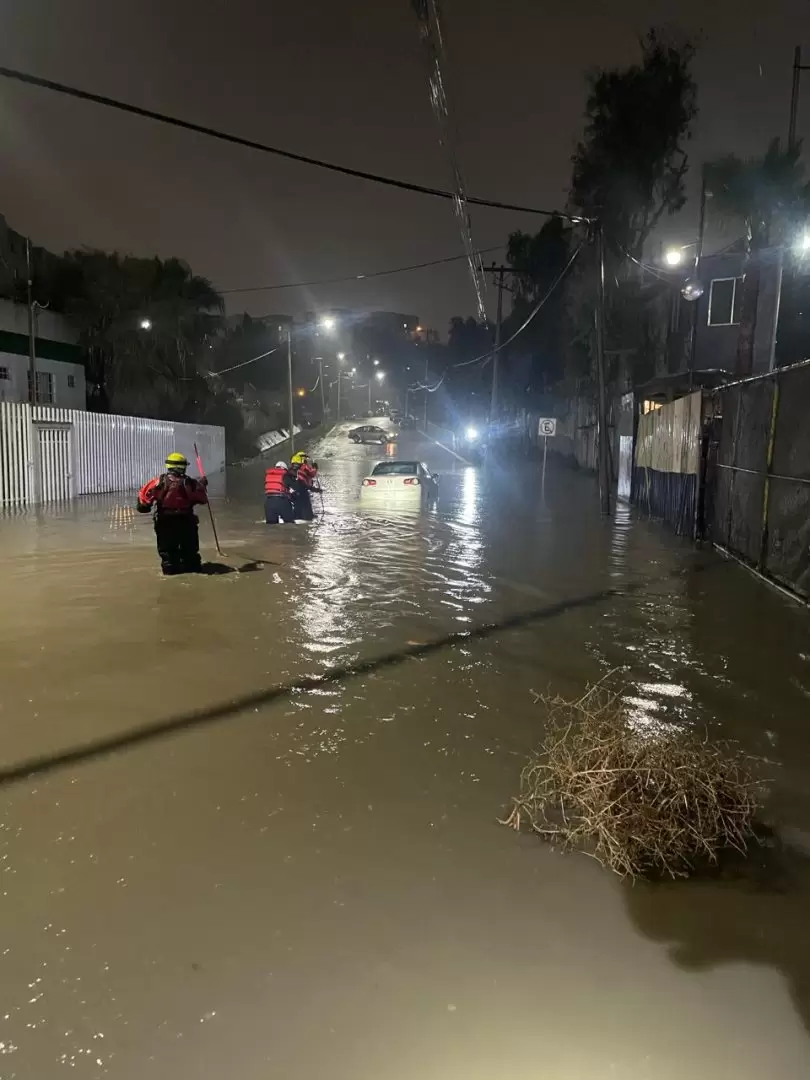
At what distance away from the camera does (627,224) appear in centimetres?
3388

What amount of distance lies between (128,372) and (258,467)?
800cm

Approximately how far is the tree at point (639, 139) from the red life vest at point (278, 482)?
75.7 feet

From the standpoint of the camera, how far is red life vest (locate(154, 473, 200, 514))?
31.7ft

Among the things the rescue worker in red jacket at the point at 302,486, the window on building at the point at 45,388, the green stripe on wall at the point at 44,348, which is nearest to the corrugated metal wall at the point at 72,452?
the rescue worker in red jacket at the point at 302,486

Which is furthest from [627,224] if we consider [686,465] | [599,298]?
[686,465]

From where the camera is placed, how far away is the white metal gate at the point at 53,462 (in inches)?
765

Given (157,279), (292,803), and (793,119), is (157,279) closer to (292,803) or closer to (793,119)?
(793,119)

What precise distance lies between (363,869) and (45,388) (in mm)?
34526

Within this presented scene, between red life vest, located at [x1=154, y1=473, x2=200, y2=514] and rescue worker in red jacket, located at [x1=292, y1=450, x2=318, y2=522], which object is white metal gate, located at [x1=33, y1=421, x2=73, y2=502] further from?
red life vest, located at [x1=154, y1=473, x2=200, y2=514]

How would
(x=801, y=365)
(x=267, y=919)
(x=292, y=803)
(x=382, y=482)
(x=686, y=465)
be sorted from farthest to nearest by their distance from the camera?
(x=382, y=482), (x=686, y=465), (x=801, y=365), (x=292, y=803), (x=267, y=919)

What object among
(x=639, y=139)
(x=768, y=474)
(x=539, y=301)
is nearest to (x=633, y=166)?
(x=639, y=139)

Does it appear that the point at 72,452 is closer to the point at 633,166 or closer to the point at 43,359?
the point at 43,359

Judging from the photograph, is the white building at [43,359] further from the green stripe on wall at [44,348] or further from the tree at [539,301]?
the tree at [539,301]

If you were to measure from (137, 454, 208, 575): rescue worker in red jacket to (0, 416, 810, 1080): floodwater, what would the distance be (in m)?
1.75
